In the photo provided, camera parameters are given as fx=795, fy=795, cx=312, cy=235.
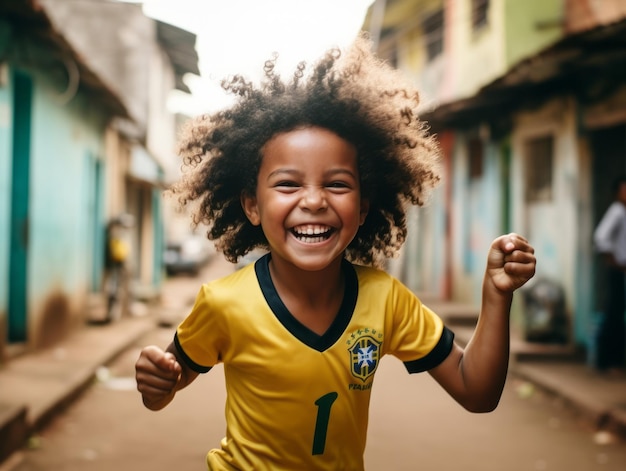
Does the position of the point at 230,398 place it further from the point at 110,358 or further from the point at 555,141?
the point at 555,141

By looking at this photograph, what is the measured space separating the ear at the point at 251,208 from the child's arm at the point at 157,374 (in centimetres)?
47

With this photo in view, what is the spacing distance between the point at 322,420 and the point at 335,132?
0.79 m

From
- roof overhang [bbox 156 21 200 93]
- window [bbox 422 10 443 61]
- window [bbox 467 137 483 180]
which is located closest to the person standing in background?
window [bbox 467 137 483 180]

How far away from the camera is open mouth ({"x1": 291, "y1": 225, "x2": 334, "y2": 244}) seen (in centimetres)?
213

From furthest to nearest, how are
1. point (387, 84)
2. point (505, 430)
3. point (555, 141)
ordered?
point (555, 141), point (505, 430), point (387, 84)

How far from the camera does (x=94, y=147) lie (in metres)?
13.5

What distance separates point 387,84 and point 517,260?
2.26 ft

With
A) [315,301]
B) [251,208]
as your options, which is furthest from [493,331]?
[251,208]

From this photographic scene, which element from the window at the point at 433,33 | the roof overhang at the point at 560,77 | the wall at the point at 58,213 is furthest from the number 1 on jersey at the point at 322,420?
the window at the point at 433,33

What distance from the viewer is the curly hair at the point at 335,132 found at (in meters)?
2.25

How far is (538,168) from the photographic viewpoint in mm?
11797

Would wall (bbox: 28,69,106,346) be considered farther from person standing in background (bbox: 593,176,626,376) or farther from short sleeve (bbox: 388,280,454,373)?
short sleeve (bbox: 388,280,454,373)

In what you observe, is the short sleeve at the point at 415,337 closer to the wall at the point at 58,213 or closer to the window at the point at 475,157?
the wall at the point at 58,213

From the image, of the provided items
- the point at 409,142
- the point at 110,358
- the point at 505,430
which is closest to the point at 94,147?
the point at 110,358
